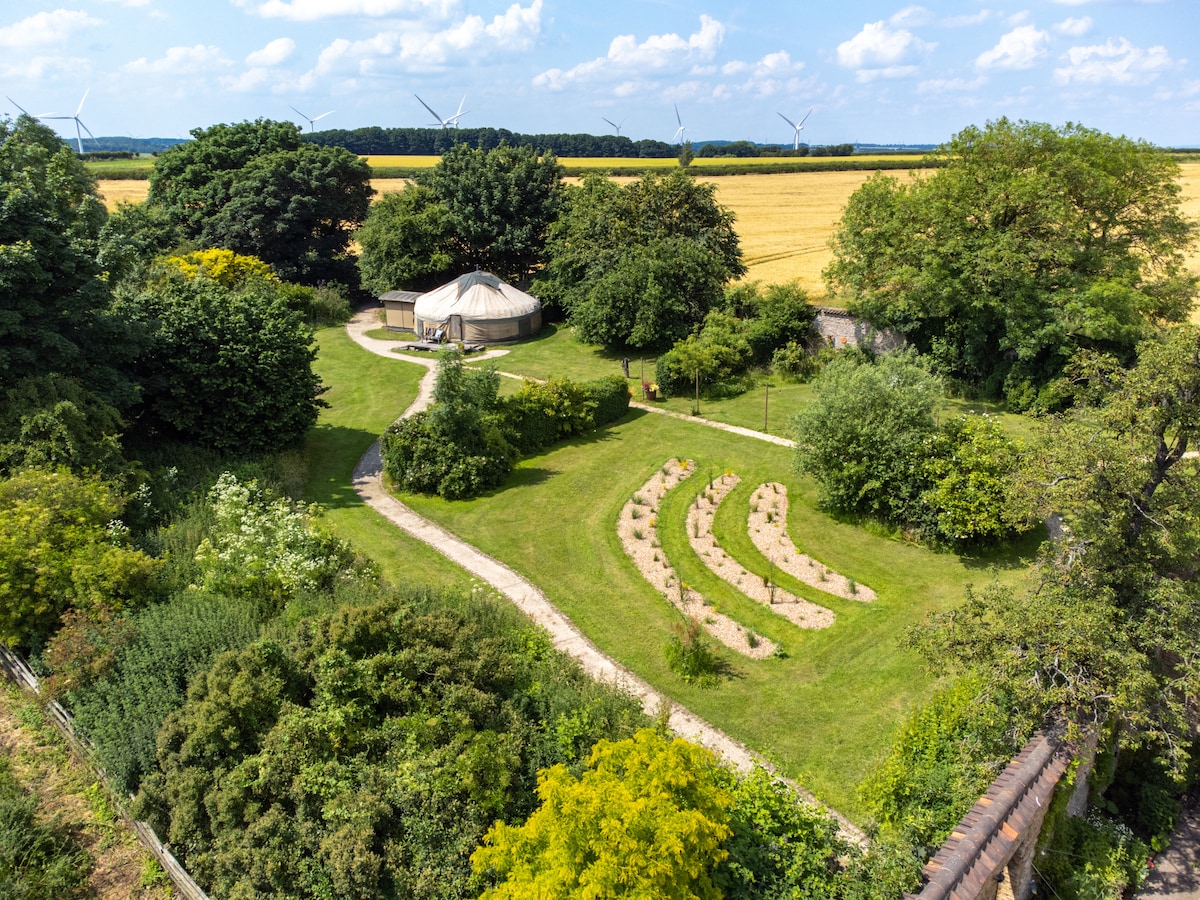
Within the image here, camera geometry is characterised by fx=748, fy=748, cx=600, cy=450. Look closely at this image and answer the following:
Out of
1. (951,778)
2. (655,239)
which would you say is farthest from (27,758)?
(655,239)

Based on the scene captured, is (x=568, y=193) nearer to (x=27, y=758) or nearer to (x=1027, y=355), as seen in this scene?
(x=1027, y=355)

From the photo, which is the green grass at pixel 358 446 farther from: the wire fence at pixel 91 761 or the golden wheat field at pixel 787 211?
the golden wheat field at pixel 787 211

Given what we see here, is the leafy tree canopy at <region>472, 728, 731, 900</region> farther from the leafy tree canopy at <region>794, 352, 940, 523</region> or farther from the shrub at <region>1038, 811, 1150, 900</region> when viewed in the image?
the leafy tree canopy at <region>794, 352, 940, 523</region>

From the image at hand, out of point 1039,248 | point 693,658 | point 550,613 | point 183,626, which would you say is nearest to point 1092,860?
point 693,658

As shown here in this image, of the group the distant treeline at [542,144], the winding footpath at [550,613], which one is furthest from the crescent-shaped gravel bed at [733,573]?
the distant treeline at [542,144]

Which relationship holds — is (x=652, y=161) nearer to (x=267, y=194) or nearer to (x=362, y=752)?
(x=267, y=194)

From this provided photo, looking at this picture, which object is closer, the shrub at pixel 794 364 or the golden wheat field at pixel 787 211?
the shrub at pixel 794 364
